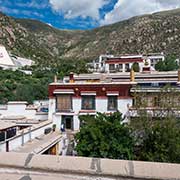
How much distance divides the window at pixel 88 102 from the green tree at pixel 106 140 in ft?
18.2

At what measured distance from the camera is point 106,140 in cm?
1380

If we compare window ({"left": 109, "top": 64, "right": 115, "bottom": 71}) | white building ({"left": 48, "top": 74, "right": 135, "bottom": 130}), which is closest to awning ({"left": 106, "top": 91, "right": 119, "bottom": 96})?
white building ({"left": 48, "top": 74, "right": 135, "bottom": 130})

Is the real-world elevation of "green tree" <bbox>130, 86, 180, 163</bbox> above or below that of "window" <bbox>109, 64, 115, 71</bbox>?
below

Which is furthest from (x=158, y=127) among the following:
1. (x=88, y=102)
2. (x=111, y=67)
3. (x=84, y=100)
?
(x=111, y=67)

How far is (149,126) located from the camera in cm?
1463

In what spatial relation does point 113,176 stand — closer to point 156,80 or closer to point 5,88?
point 156,80

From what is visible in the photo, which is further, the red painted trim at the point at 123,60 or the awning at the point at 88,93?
the red painted trim at the point at 123,60

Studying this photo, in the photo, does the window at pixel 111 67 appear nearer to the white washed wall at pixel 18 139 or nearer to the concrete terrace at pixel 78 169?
the white washed wall at pixel 18 139

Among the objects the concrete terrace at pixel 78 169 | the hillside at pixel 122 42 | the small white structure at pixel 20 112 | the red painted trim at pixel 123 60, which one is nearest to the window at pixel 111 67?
the red painted trim at pixel 123 60

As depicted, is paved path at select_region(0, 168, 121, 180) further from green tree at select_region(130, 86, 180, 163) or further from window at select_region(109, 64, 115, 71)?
window at select_region(109, 64, 115, 71)

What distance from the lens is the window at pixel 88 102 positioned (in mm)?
20078

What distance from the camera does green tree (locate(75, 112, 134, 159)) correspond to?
13.5 meters

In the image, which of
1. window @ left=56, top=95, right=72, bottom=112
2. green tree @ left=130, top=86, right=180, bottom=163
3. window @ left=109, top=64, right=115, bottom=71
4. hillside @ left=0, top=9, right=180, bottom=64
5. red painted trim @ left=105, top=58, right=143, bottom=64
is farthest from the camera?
hillside @ left=0, top=9, right=180, bottom=64

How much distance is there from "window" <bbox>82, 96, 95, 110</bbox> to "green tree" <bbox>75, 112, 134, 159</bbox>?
18.2 feet
